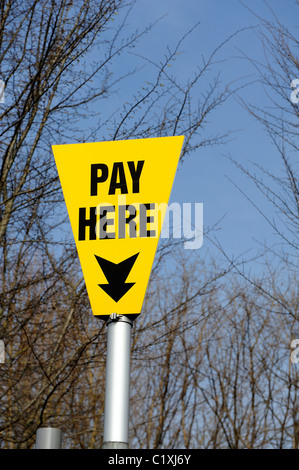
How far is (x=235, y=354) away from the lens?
11.8 m

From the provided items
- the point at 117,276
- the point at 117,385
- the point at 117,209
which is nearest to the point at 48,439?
the point at 117,385

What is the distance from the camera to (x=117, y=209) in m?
2.08

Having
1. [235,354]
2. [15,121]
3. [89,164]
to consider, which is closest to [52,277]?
[15,121]

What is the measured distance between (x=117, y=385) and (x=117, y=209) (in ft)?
1.82

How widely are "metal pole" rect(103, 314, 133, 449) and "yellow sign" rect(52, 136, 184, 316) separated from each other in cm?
6

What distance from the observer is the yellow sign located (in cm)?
203

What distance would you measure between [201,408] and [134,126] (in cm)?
756

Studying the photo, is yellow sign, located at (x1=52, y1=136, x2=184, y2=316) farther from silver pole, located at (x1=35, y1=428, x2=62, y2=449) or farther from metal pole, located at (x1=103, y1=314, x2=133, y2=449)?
silver pole, located at (x1=35, y1=428, x2=62, y2=449)

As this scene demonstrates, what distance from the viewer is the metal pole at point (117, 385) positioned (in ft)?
5.86

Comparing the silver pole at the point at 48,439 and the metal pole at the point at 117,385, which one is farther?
the silver pole at the point at 48,439

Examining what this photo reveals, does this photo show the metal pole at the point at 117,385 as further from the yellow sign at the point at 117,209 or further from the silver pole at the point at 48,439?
the silver pole at the point at 48,439

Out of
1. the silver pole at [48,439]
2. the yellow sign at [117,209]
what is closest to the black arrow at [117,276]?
the yellow sign at [117,209]

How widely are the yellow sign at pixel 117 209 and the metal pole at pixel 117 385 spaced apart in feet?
0.19
